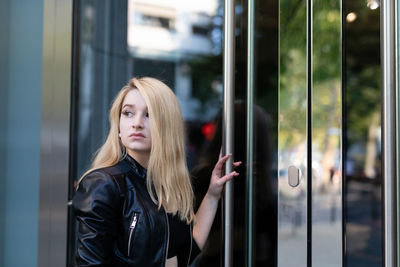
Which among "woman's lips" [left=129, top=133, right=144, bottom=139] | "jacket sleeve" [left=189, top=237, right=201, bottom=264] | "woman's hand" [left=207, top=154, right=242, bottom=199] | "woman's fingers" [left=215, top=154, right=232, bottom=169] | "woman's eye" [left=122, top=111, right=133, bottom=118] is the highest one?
"woman's eye" [left=122, top=111, right=133, bottom=118]

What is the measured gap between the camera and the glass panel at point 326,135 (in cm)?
204

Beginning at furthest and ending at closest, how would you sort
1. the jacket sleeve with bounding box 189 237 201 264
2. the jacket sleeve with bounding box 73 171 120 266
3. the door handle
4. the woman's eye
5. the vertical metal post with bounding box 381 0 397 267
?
the jacket sleeve with bounding box 189 237 201 264, the woman's eye, the door handle, the jacket sleeve with bounding box 73 171 120 266, the vertical metal post with bounding box 381 0 397 267

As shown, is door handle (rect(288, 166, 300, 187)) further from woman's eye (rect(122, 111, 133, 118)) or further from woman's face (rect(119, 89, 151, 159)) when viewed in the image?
woman's eye (rect(122, 111, 133, 118))

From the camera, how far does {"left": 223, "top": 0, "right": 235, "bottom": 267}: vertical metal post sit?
2514mm

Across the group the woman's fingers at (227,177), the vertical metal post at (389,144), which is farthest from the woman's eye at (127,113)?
the vertical metal post at (389,144)

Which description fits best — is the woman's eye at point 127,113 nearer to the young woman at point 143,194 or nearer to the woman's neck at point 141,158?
the young woman at point 143,194

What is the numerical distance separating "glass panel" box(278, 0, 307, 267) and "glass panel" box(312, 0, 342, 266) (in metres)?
0.06

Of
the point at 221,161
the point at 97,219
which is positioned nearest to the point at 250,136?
the point at 221,161

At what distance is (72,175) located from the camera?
123 inches

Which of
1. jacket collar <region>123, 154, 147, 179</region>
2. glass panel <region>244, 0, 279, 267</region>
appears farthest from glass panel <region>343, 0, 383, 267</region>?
jacket collar <region>123, 154, 147, 179</region>

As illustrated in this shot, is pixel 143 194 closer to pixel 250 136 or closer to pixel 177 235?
pixel 177 235

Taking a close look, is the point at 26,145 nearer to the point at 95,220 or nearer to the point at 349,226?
the point at 95,220

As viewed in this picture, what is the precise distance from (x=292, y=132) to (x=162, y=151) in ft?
2.14

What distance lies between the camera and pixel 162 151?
7.45 ft
